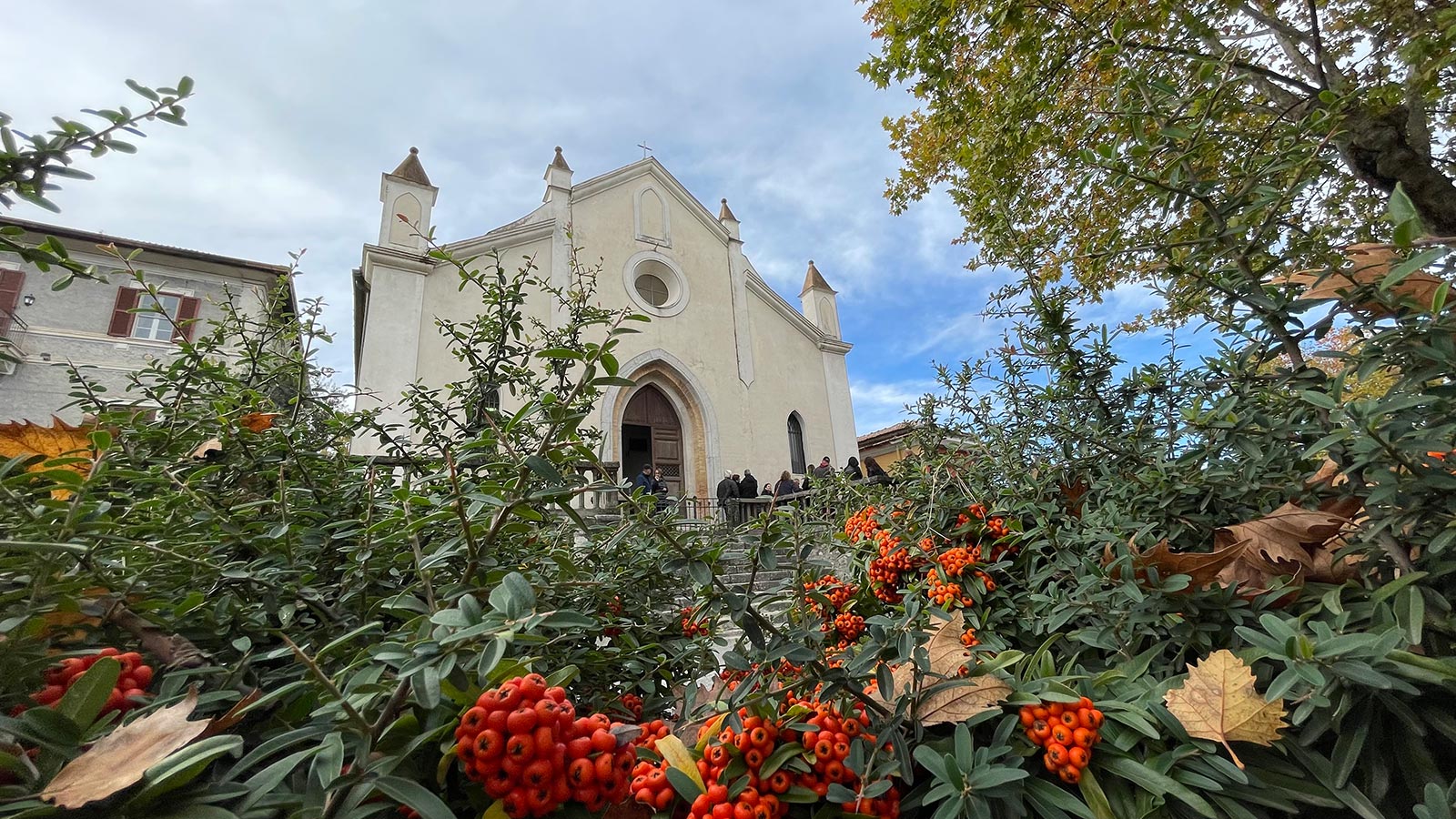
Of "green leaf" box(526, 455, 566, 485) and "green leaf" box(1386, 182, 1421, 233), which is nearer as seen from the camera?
"green leaf" box(526, 455, 566, 485)

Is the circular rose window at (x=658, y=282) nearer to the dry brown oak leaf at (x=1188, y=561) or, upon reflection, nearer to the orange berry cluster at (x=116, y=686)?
the dry brown oak leaf at (x=1188, y=561)

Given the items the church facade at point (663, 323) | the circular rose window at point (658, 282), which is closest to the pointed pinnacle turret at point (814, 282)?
the church facade at point (663, 323)

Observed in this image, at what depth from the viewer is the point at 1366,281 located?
108cm

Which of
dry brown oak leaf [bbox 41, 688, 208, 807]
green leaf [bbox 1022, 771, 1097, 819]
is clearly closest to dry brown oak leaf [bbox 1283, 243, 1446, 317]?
green leaf [bbox 1022, 771, 1097, 819]

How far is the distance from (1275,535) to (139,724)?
1826 mm

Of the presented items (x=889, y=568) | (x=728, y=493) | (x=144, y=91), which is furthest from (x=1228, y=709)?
(x=728, y=493)

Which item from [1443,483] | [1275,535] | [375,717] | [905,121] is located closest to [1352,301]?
[1443,483]

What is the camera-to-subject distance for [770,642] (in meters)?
0.88

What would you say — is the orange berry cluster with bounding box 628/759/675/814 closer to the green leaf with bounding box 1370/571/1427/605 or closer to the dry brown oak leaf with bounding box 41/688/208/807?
the dry brown oak leaf with bounding box 41/688/208/807

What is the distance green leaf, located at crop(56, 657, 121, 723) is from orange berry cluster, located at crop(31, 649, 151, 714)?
0.09 ft

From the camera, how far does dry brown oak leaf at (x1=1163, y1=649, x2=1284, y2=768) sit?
0.80 m

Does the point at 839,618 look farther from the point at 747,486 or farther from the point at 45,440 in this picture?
the point at 747,486

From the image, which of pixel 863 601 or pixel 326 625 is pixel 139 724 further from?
pixel 863 601

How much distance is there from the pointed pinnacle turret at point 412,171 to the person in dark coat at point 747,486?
29.8 ft
